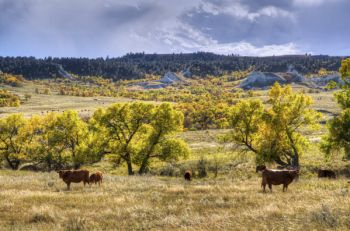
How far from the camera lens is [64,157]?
2435 inches

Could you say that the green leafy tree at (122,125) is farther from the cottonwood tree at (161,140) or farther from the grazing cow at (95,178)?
the grazing cow at (95,178)

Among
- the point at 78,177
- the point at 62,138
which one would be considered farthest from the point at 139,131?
the point at 78,177

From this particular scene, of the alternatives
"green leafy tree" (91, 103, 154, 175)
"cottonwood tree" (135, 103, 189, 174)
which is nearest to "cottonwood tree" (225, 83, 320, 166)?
"cottonwood tree" (135, 103, 189, 174)

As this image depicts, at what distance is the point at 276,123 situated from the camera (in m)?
41.1

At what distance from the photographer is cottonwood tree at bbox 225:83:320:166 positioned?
41.1 m

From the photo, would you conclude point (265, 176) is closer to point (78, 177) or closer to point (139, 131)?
point (78, 177)

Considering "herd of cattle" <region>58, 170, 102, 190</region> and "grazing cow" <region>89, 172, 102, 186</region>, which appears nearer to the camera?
"herd of cattle" <region>58, 170, 102, 190</region>

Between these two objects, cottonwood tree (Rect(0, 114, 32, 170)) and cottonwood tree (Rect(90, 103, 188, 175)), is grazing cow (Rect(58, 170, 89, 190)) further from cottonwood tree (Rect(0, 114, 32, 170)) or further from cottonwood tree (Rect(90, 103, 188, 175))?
cottonwood tree (Rect(0, 114, 32, 170))

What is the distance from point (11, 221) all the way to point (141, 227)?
5.04 m

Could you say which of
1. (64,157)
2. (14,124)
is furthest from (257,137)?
(14,124)

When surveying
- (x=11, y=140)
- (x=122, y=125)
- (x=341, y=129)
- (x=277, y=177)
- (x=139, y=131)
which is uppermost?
(x=341, y=129)

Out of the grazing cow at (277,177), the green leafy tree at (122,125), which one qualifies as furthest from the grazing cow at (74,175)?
the green leafy tree at (122,125)

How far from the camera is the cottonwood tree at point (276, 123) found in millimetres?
41094

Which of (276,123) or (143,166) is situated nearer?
(276,123)
